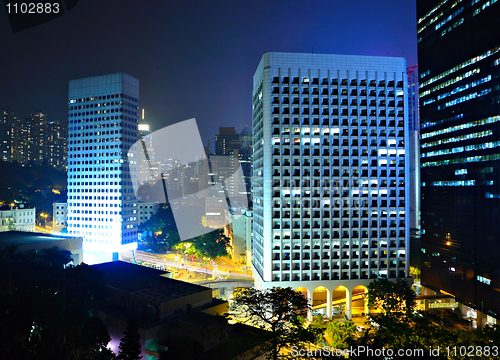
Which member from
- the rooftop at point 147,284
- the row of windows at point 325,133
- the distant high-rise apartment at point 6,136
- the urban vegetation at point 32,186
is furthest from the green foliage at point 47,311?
the distant high-rise apartment at point 6,136

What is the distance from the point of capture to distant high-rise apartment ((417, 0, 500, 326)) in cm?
4441

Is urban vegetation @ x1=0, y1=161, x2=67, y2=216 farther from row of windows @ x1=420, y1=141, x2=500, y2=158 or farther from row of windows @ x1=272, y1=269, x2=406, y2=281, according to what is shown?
row of windows @ x1=420, y1=141, x2=500, y2=158

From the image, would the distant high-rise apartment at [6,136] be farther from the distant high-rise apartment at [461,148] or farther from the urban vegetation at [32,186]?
the distant high-rise apartment at [461,148]

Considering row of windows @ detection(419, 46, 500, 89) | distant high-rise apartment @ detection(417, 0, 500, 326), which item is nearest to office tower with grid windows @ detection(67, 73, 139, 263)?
distant high-rise apartment @ detection(417, 0, 500, 326)

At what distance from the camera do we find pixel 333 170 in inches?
2005

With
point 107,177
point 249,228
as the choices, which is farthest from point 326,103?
point 107,177

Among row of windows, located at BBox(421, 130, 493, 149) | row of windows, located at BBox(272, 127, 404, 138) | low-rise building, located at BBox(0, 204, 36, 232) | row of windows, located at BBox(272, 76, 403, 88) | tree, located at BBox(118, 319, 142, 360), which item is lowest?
tree, located at BBox(118, 319, 142, 360)

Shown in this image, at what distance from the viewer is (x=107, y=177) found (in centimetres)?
8088

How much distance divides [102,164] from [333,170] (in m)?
56.6

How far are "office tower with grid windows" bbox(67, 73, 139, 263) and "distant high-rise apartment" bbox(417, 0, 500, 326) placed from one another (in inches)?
2499

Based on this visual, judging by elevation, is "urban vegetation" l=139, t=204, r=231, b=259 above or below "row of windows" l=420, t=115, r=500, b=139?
below

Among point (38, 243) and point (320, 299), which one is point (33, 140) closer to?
point (38, 243)

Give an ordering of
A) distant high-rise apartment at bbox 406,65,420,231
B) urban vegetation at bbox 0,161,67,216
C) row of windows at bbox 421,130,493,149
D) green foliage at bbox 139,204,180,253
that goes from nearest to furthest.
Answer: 1. row of windows at bbox 421,130,493,149
2. green foliage at bbox 139,204,180,253
3. urban vegetation at bbox 0,161,67,216
4. distant high-rise apartment at bbox 406,65,420,231

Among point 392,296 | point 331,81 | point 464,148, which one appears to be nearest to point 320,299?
point 392,296
